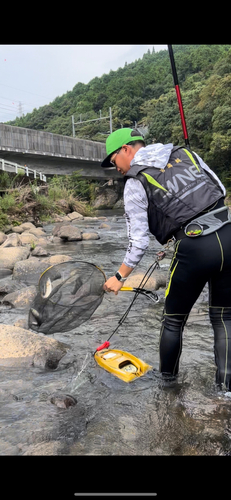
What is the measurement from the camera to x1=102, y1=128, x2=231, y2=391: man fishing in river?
2.70m

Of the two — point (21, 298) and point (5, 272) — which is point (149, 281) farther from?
point (5, 272)

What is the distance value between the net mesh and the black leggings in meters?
0.97

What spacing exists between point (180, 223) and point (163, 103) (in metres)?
51.8

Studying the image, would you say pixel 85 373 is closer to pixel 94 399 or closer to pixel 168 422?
pixel 94 399

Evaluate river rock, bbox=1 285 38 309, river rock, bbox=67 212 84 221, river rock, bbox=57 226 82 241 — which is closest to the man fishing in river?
river rock, bbox=1 285 38 309

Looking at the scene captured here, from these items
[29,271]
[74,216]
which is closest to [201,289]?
[29,271]

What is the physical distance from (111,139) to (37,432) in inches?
89.7

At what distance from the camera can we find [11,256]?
9312 mm

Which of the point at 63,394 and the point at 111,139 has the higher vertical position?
the point at 111,139

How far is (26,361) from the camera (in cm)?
390

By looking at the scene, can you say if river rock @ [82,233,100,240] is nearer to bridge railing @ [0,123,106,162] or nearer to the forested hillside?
bridge railing @ [0,123,106,162]

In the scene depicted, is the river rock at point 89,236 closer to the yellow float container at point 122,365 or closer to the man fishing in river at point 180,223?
the yellow float container at point 122,365
